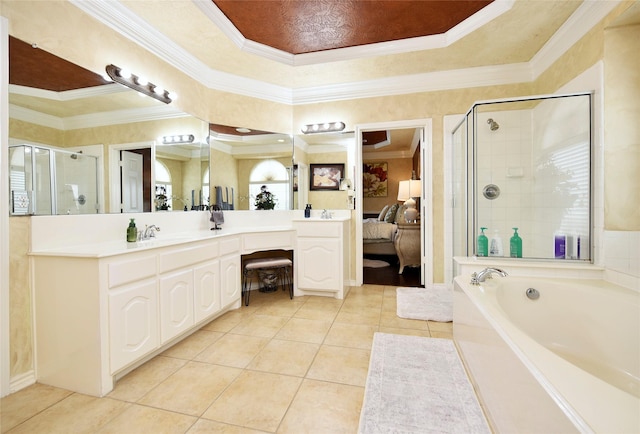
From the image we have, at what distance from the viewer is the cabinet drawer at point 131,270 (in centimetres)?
165

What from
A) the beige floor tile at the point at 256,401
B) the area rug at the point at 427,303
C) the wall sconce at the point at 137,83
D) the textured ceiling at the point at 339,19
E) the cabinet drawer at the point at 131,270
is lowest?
the beige floor tile at the point at 256,401

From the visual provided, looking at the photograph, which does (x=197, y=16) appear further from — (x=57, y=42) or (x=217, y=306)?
(x=217, y=306)

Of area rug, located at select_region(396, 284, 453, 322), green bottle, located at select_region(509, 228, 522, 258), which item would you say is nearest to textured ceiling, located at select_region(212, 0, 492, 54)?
green bottle, located at select_region(509, 228, 522, 258)

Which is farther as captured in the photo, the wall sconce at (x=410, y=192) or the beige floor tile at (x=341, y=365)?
the wall sconce at (x=410, y=192)

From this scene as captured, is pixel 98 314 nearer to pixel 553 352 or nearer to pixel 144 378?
pixel 144 378

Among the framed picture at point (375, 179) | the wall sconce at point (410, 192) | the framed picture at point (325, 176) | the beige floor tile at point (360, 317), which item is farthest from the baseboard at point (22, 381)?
the framed picture at point (375, 179)

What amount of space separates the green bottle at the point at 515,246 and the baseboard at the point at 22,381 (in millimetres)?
3431

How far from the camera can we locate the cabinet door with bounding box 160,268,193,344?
6.54ft

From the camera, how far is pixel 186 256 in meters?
2.21

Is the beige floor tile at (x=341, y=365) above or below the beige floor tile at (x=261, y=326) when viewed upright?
below

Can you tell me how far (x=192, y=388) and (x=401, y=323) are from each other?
1.71 metres

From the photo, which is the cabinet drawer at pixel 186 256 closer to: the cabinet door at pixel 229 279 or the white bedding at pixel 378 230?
the cabinet door at pixel 229 279

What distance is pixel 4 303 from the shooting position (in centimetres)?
159

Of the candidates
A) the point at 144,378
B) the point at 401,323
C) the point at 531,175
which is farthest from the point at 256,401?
the point at 531,175
